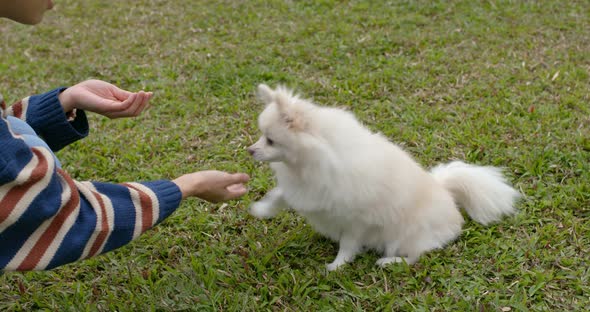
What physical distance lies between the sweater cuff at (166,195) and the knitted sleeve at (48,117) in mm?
593

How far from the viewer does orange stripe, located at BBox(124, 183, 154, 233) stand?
185cm

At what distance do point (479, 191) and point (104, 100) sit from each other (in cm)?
178

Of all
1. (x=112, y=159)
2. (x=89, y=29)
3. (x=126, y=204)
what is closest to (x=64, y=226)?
(x=126, y=204)

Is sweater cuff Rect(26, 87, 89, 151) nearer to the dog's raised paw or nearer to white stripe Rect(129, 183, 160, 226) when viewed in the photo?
white stripe Rect(129, 183, 160, 226)

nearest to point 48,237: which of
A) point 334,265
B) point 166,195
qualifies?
point 166,195

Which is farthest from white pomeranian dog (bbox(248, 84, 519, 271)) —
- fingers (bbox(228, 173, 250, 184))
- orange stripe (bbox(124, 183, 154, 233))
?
orange stripe (bbox(124, 183, 154, 233))

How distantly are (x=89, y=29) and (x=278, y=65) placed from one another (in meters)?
2.54

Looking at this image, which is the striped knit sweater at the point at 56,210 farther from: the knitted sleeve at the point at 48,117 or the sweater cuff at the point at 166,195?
the knitted sleeve at the point at 48,117

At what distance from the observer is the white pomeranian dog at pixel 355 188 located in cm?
224

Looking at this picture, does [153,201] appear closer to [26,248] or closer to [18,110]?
[26,248]

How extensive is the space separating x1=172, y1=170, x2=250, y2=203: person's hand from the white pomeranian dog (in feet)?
0.64

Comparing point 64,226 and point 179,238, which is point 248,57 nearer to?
point 179,238

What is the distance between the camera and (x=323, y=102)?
4.13 m

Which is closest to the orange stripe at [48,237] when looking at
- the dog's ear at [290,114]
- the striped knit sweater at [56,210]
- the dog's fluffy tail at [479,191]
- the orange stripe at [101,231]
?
the striped knit sweater at [56,210]
